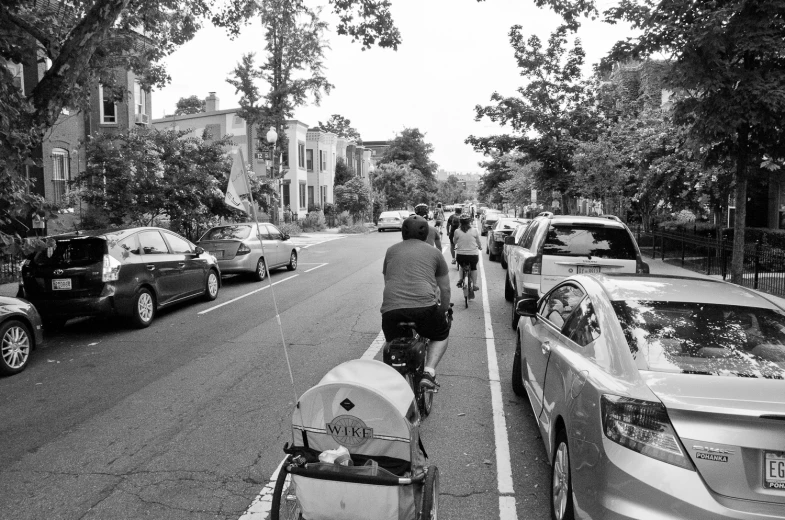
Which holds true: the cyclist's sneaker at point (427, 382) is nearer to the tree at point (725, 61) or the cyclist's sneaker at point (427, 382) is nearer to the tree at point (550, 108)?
the tree at point (725, 61)

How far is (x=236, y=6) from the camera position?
15.5 m

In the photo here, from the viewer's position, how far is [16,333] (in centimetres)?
793

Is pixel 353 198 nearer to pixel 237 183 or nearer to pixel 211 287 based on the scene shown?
pixel 211 287

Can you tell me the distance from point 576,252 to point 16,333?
763 centimetres

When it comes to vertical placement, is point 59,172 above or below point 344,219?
above

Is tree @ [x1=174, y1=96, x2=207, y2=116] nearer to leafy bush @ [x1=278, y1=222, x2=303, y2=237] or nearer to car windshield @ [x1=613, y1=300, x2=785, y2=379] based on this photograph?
leafy bush @ [x1=278, y1=222, x2=303, y2=237]

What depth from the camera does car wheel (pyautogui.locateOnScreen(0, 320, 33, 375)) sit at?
767cm

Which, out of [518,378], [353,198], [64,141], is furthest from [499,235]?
[353,198]

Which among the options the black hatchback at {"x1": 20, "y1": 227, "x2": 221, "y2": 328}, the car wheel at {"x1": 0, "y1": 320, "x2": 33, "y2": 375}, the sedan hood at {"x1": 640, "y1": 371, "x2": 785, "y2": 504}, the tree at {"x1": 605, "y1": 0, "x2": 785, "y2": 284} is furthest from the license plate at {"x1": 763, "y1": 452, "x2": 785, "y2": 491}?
the black hatchback at {"x1": 20, "y1": 227, "x2": 221, "y2": 328}

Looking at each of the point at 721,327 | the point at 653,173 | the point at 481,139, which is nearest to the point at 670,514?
the point at 721,327

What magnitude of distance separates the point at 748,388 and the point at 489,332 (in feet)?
22.6

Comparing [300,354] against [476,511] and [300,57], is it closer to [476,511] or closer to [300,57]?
[476,511]

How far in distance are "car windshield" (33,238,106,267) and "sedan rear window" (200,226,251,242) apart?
19.9 ft

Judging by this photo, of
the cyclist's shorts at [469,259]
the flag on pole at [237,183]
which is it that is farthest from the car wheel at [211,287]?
the flag on pole at [237,183]
